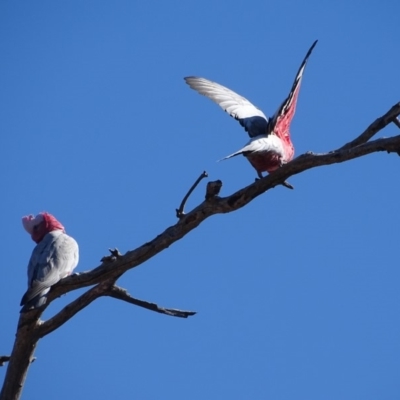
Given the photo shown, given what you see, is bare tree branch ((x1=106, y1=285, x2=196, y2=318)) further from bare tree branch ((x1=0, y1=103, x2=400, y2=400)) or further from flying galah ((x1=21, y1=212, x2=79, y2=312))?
flying galah ((x1=21, y1=212, x2=79, y2=312))

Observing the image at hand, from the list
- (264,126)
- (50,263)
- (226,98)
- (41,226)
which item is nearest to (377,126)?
(264,126)

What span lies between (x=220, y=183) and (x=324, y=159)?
882mm

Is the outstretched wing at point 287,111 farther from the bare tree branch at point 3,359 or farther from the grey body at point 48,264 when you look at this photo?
the bare tree branch at point 3,359

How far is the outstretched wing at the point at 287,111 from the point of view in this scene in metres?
8.23

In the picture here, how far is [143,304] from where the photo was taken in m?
7.12

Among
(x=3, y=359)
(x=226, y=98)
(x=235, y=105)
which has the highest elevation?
(x=226, y=98)

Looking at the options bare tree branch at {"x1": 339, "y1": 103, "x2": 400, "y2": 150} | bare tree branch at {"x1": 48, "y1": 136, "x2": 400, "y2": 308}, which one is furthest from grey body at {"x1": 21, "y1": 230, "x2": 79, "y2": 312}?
bare tree branch at {"x1": 339, "y1": 103, "x2": 400, "y2": 150}

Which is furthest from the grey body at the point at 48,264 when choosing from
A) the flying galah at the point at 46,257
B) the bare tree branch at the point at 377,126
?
the bare tree branch at the point at 377,126

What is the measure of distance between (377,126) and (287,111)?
2126 mm

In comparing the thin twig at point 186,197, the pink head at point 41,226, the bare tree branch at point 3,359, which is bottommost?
the bare tree branch at point 3,359

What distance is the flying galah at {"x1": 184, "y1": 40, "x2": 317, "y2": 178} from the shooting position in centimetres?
823

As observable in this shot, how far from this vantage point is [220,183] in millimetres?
6727

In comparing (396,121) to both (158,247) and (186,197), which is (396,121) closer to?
(186,197)

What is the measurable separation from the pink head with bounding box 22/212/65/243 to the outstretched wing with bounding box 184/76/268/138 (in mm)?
2386
